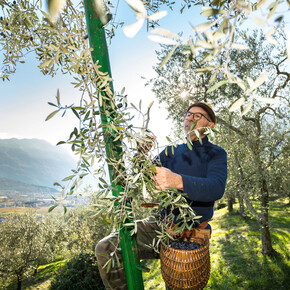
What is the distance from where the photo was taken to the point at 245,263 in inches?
415

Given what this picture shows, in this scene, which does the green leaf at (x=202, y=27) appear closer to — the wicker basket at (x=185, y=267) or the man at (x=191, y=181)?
the man at (x=191, y=181)

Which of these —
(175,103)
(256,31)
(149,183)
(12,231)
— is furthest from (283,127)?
(12,231)

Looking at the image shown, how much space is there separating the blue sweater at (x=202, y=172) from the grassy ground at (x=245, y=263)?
9.55 metres

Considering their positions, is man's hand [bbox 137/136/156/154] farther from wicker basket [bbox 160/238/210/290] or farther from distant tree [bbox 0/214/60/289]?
distant tree [bbox 0/214/60/289]

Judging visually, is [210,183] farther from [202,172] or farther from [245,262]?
[245,262]

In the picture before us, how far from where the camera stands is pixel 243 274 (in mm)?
9641

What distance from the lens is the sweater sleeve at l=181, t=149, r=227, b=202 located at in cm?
169

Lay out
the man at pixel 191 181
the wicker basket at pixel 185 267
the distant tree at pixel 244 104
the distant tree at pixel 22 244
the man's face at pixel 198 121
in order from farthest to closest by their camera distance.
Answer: the distant tree at pixel 22 244
the distant tree at pixel 244 104
the man's face at pixel 198 121
the man at pixel 191 181
the wicker basket at pixel 185 267

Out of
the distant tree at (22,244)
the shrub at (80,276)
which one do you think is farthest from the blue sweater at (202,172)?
the distant tree at (22,244)

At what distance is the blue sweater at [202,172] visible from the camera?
1.74 m

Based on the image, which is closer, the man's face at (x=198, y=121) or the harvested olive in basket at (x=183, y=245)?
the harvested olive in basket at (x=183, y=245)

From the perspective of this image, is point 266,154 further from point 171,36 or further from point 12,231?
point 12,231

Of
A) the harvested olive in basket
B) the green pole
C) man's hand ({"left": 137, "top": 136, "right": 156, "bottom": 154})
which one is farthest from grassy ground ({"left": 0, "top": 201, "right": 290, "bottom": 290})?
man's hand ({"left": 137, "top": 136, "right": 156, "bottom": 154})

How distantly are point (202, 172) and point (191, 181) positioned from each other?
80 cm
